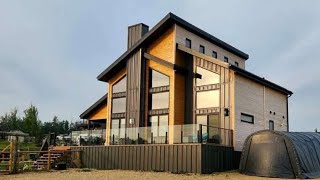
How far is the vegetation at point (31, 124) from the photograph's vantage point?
49562mm

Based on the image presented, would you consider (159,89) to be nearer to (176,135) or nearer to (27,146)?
(176,135)

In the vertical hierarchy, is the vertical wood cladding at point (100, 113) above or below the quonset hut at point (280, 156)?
above

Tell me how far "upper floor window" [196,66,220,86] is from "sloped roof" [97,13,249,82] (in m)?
3.34

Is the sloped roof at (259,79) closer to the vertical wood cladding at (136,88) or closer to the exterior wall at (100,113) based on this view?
the vertical wood cladding at (136,88)

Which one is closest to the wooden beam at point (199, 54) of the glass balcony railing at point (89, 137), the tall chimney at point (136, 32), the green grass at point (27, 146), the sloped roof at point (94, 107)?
the tall chimney at point (136, 32)

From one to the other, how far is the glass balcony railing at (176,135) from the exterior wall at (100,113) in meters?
5.80

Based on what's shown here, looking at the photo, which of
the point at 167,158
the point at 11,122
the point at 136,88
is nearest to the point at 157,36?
the point at 136,88

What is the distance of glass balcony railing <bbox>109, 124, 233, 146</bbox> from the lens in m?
21.2

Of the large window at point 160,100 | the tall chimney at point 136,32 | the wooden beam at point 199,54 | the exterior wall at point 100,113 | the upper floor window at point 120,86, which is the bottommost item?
the exterior wall at point 100,113

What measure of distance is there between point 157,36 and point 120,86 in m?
4.69

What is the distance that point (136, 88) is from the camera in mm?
26859

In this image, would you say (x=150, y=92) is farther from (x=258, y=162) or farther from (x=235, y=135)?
(x=258, y=162)

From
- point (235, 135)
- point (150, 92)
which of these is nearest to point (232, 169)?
point (235, 135)

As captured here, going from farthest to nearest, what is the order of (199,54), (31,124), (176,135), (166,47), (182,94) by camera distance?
1. (31,124)
2. (166,47)
3. (182,94)
4. (199,54)
5. (176,135)
